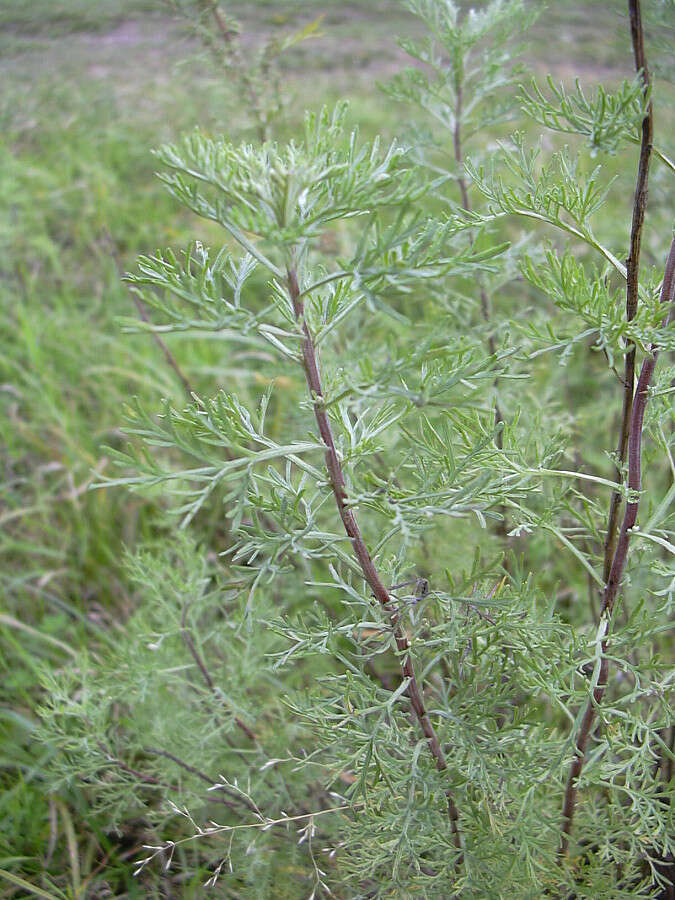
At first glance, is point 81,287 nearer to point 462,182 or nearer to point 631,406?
point 462,182

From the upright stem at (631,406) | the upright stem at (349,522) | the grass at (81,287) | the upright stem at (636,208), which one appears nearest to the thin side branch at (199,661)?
the grass at (81,287)

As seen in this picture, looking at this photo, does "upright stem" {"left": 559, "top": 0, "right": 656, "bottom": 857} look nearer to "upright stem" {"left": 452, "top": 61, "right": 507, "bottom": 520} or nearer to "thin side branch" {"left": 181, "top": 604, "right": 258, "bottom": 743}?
"upright stem" {"left": 452, "top": 61, "right": 507, "bottom": 520}

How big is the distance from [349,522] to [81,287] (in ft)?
10.4

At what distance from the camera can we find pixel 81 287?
3740mm

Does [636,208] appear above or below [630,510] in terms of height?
above

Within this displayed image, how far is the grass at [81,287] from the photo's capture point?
6.20 feet

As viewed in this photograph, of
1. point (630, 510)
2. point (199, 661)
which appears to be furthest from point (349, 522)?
point (199, 661)

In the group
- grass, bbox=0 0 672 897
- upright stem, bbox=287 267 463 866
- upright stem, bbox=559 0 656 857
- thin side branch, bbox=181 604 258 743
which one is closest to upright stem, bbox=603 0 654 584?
upright stem, bbox=559 0 656 857

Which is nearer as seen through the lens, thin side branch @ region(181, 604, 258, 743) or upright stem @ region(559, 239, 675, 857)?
upright stem @ region(559, 239, 675, 857)

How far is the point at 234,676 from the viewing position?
1.76 metres

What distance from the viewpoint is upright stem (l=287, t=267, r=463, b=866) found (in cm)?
96

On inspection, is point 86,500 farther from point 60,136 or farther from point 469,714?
point 60,136

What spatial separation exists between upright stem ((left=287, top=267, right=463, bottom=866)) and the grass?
421 millimetres

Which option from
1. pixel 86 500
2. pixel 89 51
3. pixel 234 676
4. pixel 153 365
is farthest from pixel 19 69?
pixel 234 676
